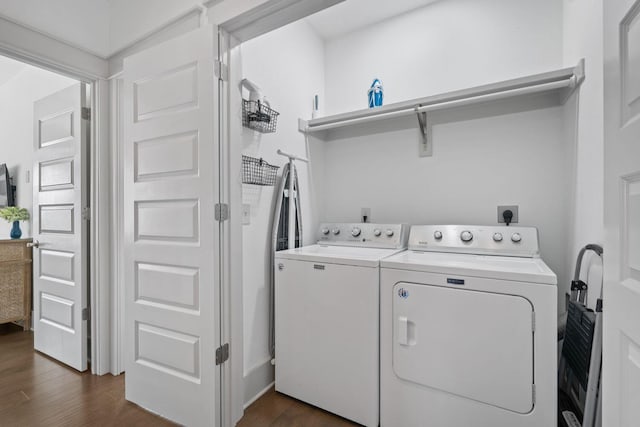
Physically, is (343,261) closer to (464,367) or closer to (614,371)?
(464,367)

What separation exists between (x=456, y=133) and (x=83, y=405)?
9.87 ft

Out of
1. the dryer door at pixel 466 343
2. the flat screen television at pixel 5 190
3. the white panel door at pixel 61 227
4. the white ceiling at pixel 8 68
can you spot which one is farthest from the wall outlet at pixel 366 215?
the flat screen television at pixel 5 190

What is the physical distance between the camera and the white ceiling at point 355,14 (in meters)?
2.30

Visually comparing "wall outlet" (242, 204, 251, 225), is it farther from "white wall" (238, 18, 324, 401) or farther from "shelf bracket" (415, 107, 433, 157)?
"shelf bracket" (415, 107, 433, 157)

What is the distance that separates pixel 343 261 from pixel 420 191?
1011mm

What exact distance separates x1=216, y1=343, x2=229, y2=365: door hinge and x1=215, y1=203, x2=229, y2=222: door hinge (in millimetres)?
664

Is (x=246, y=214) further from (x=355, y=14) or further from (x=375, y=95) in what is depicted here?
(x=355, y=14)

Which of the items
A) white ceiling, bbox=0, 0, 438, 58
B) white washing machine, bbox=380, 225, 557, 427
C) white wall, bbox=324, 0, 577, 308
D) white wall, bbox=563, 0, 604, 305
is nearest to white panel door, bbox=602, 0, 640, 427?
white washing machine, bbox=380, 225, 557, 427

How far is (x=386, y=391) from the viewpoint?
1.55 m

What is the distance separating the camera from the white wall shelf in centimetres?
160

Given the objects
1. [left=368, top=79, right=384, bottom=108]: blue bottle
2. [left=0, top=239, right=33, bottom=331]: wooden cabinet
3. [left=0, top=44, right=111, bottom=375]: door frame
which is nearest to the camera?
[left=0, top=44, right=111, bottom=375]: door frame

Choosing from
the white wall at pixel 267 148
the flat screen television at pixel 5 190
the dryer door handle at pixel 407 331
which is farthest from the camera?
the flat screen television at pixel 5 190

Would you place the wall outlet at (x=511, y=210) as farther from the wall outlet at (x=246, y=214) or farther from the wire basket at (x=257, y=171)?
the wall outlet at (x=246, y=214)

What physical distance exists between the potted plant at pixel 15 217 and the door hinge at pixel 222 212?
120 inches
